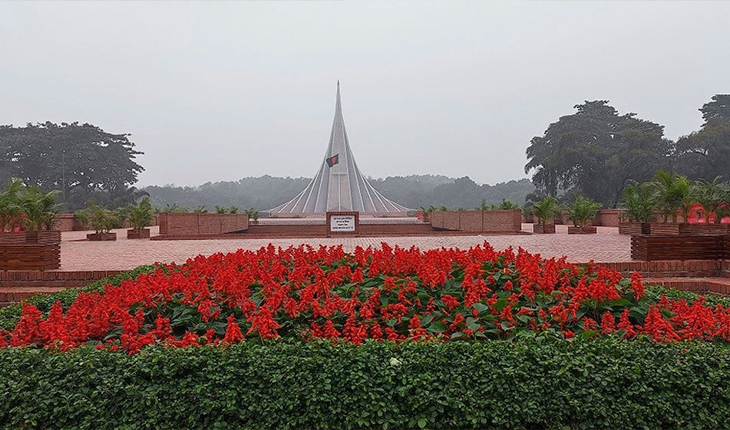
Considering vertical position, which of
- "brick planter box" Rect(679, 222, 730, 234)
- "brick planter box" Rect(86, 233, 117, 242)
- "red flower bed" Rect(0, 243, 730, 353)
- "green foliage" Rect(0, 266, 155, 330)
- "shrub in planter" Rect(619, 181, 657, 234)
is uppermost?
"shrub in planter" Rect(619, 181, 657, 234)

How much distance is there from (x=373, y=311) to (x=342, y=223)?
9754 mm

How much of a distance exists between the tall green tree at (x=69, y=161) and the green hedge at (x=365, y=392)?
30608 millimetres

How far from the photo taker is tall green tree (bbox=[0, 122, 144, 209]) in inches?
1215

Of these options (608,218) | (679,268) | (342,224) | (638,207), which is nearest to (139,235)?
(342,224)

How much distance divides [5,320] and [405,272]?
2253mm

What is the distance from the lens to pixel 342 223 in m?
12.4

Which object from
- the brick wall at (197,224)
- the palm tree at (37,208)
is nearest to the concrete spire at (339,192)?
the brick wall at (197,224)

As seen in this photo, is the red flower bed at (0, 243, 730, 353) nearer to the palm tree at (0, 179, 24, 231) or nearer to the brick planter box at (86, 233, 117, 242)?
the palm tree at (0, 179, 24, 231)

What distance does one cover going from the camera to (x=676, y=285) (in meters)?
4.26

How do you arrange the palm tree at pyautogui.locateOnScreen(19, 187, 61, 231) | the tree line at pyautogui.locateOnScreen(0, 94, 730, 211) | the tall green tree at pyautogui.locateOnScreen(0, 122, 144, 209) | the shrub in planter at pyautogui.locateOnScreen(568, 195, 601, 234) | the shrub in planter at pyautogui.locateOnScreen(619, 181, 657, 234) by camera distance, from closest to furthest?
the palm tree at pyautogui.locateOnScreen(19, 187, 61, 231)
the shrub in planter at pyautogui.locateOnScreen(619, 181, 657, 234)
the shrub in planter at pyautogui.locateOnScreen(568, 195, 601, 234)
the tree line at pyautogui.locateOnScreen(0, 94, 730, 211)
the tall green tree at pyautogui.locateOnScreen(0, 122, 144, 209)

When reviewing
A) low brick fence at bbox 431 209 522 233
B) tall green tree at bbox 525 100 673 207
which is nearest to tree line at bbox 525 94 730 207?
tall green tree at bbox 525 100 673 207

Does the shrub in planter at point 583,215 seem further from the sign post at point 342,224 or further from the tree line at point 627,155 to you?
the tree line at point 627,155

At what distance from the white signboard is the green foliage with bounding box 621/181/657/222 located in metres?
6.43

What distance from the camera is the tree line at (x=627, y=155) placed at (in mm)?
24234
